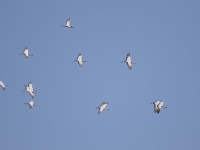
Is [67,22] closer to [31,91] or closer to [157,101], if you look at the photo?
[31,91]

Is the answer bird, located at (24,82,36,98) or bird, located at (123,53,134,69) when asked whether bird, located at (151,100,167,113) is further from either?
bird, located at (24,82,36,98)

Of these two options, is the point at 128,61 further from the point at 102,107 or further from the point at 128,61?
the point at 102,107

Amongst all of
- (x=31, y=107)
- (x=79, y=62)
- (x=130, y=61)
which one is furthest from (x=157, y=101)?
(x=31, y=107)

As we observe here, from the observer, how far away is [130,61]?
8894 centimetres

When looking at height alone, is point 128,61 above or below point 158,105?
above

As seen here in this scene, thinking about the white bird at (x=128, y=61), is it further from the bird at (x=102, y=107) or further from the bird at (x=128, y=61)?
the bird at (x=102, y=107)

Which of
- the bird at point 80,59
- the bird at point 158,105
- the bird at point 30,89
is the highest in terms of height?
the bird at point 80,59

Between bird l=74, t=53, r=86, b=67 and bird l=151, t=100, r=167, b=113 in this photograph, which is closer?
bird l=151, t=100, r=167, b=113

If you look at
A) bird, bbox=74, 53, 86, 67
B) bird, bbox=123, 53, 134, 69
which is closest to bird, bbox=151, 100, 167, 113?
bird, bbox=123, 53, 134, 69

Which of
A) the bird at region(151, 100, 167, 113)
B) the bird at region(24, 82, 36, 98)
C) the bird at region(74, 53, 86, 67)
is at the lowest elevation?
the bird at region(151, 100, 167, 113)

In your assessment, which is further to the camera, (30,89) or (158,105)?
(30,89)

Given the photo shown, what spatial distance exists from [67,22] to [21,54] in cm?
934

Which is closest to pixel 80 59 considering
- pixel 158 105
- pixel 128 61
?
pixel 128 61

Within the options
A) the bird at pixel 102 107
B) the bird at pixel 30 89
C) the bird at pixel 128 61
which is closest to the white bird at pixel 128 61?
the bird at pixel 128 61
